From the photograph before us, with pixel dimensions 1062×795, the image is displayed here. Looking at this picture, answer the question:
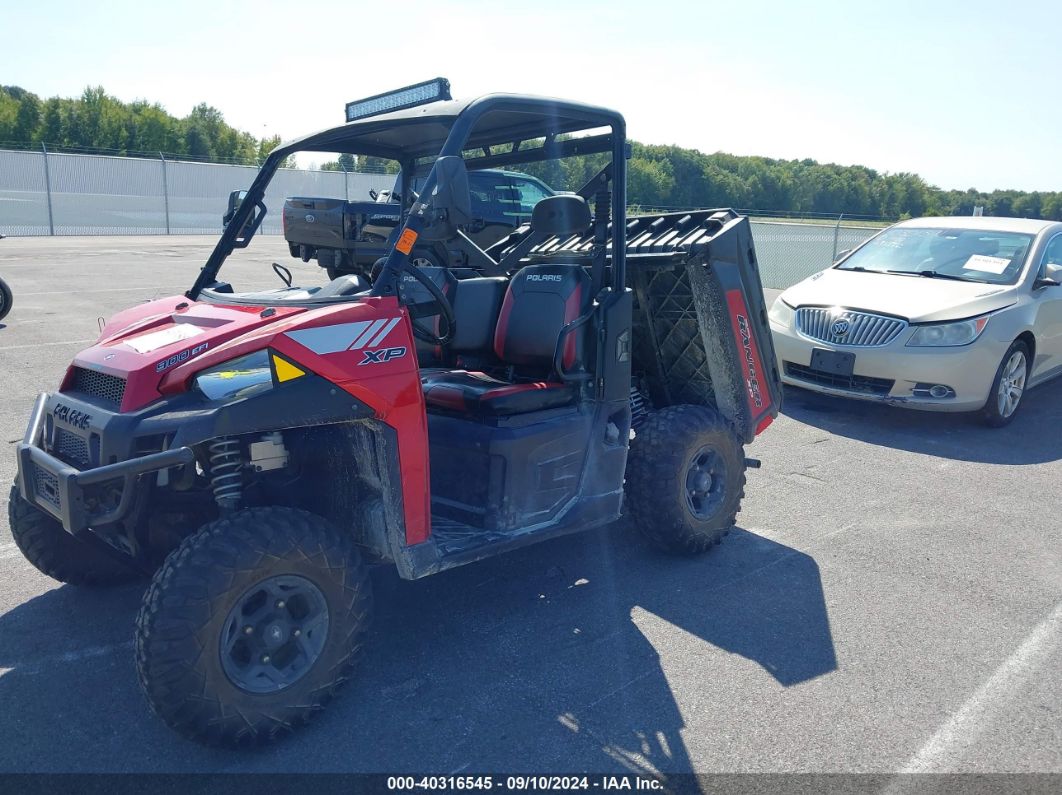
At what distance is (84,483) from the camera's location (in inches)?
109

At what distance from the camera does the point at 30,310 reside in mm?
11406

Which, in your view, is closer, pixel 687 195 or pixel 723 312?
pixel 723 312

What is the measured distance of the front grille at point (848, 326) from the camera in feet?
23.9

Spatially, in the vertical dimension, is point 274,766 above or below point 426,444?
below

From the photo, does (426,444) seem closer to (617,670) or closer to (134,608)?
(617,670)

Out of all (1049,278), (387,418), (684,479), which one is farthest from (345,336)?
(1049,278)

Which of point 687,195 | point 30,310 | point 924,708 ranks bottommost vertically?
point 924,708

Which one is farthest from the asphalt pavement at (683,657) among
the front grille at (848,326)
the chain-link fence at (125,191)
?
the chain-link fence at (125,191)

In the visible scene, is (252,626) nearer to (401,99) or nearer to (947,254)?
(401,99)

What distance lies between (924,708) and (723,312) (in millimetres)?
2159

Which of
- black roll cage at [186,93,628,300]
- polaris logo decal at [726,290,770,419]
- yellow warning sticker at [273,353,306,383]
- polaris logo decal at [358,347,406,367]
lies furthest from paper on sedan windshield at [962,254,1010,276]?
yellow warning sticker at [273,353,306,383]

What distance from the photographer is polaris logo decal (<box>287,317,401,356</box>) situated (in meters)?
3.01

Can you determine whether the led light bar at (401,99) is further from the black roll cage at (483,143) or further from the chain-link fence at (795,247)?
the chain-link fence at (795,247)

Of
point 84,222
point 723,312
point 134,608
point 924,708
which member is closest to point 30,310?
point 134,608
